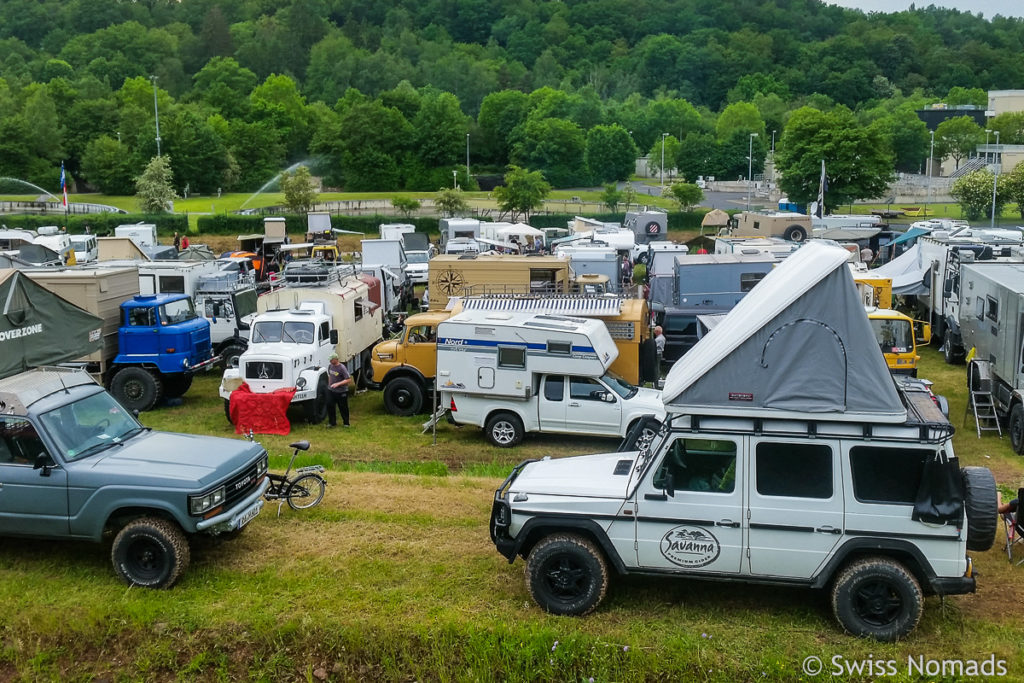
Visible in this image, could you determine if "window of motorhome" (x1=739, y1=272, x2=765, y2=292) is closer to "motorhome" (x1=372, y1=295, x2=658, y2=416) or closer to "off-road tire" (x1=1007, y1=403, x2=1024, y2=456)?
"motorhome" (x1=372, y1=295, x2=658, y2=416)

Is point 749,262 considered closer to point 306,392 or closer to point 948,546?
point 306,392

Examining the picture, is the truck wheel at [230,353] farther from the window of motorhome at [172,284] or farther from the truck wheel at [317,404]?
the truck wheel at [317,404]

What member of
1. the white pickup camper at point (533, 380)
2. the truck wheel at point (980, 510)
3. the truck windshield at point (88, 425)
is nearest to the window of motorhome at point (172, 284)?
the white pickup camper at point (533, 380)

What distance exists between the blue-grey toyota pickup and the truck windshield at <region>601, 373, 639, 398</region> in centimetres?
812

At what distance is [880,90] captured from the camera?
154 metres

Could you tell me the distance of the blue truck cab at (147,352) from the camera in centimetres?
1916

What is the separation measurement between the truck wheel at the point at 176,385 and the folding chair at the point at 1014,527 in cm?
1572

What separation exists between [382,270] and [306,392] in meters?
11.2

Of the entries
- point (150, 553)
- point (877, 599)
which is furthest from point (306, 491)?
point (877, 599)

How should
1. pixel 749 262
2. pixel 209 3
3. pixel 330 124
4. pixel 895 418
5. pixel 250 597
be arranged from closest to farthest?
pixel 895 418
pixel 250 597
pixel 749 262
pixel 330 124
pixel 209 3

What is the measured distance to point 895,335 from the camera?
19.0 meters

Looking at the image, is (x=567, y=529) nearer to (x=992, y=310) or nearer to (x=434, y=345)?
(x=434, y=345)

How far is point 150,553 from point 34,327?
14.3 ft

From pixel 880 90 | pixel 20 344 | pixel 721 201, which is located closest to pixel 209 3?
pixel 880 90
